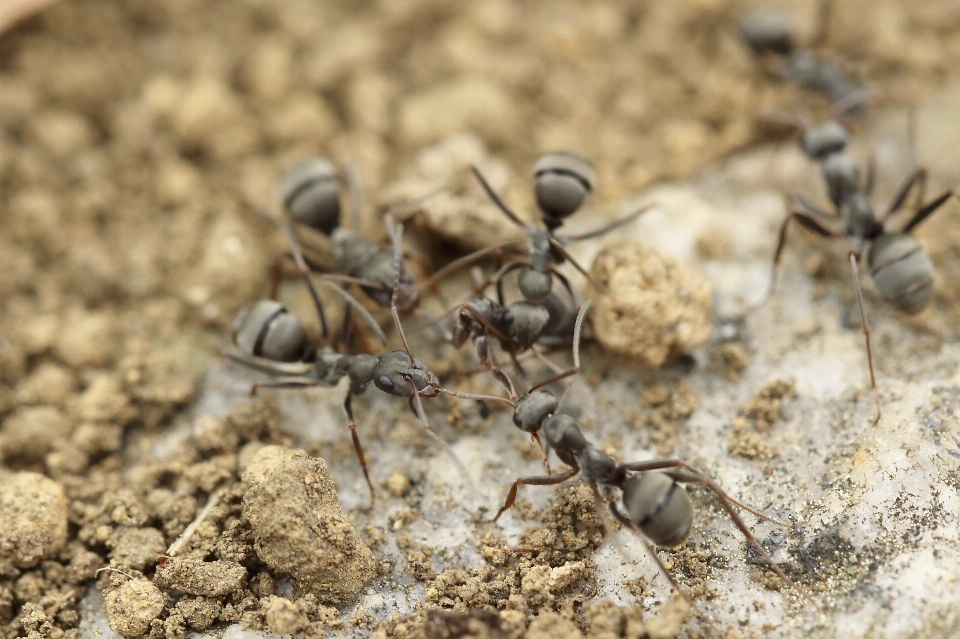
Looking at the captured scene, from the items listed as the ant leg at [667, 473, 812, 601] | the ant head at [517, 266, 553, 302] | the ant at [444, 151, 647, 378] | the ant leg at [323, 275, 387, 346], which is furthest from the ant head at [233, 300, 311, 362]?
the ant leg at [667, 473, 812, 601]

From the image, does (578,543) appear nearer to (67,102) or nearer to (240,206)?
(240,206)

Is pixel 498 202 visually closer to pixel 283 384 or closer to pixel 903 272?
pixel 283 384

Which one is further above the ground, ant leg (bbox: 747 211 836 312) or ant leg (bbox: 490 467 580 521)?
ant leg (bbox: 747 211 836 312)

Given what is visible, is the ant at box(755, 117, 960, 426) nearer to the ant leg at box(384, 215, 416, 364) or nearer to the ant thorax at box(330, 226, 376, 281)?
the ant leg at box(384, 215, 416, 364)

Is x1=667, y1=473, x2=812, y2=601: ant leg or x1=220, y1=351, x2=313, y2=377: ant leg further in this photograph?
x1=220, y1=351, x2=313, y2=377: ant leg

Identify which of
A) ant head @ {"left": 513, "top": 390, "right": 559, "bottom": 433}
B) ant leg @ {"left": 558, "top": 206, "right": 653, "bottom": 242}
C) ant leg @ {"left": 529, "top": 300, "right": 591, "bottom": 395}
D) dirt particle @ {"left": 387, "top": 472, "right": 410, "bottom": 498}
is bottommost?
dirt particle @ {"left": 387, "top": 472, "right": 410, "bottom": 498}

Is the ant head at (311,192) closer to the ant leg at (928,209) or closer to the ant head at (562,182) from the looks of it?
the ant head at (562,182)

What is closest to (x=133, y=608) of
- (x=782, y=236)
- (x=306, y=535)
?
(x=306, y=535)

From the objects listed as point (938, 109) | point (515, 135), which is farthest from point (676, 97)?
point (938, 109)
